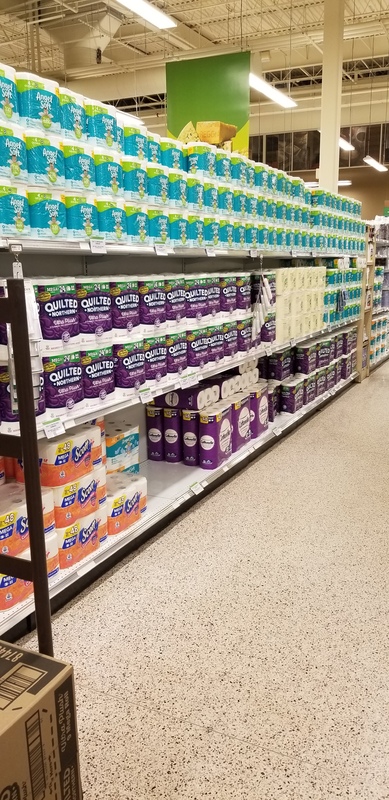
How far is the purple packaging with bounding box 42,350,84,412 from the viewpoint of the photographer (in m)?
2.43

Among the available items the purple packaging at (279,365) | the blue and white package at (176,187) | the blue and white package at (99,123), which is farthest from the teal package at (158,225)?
the purple packaging at (279,365)

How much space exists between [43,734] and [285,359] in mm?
4502

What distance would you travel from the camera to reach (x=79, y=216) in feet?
8.14

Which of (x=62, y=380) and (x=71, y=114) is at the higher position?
(x=71, y=114)

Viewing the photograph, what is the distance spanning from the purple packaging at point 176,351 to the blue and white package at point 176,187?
0.67 m

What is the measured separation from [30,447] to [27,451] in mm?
12

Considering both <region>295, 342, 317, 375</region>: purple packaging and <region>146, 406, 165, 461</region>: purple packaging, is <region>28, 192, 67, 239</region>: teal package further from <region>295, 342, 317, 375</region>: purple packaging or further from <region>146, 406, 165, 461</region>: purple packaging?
<region>295, 342, 317, 375</region>: purple packaging

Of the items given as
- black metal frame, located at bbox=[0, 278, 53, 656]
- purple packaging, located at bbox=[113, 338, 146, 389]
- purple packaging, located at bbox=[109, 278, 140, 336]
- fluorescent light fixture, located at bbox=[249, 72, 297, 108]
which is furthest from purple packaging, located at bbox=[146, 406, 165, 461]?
fluorescent light fixture, located at bbox=[249, 72, 297, 108]

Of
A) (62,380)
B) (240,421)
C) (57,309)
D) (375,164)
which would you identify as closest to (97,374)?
(62,380)

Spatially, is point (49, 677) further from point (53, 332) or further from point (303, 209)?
point (303, 209)

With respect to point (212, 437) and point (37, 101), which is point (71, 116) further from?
point (212, 437)

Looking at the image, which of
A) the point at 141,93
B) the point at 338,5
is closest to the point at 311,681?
the point at 338,5

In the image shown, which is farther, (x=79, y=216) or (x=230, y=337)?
(x=230, y=337)

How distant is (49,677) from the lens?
1248mm
